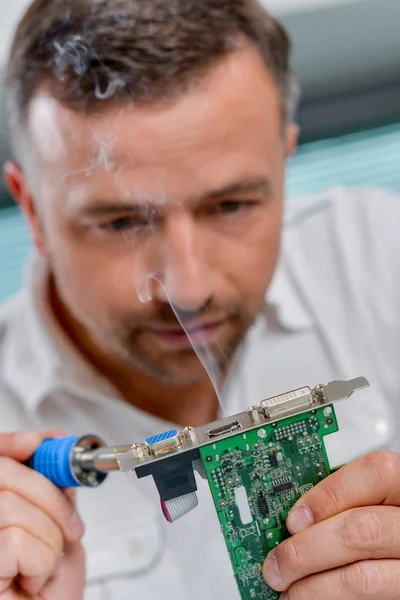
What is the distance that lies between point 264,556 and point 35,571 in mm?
173

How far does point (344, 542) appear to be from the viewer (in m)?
0.38

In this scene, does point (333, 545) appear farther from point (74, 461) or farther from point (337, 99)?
point (337, 99)

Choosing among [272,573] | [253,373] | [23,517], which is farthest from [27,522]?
[253,373]

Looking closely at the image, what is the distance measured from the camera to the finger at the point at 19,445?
0.44 m

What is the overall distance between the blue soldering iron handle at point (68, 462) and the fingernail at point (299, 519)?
0.13 m

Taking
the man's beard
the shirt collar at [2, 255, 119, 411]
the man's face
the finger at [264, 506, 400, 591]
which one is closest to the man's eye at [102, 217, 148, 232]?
the man's face

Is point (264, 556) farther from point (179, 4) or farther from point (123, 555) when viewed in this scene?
point (179, 4)

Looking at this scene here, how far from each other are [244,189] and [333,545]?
35 centimetres

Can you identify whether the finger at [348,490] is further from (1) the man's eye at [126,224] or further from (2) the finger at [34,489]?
(1) the man's eye at [126,224]

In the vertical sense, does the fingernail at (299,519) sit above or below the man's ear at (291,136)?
below

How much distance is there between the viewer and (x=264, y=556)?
0.39m

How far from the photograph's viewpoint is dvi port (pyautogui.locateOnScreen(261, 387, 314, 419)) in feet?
1.18

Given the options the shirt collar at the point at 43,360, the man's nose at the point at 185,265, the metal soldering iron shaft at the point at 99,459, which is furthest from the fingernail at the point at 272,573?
the shirt collar at the point at 43,360

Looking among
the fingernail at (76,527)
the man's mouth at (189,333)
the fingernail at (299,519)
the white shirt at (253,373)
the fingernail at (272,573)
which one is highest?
the fingernail at (299,519)
